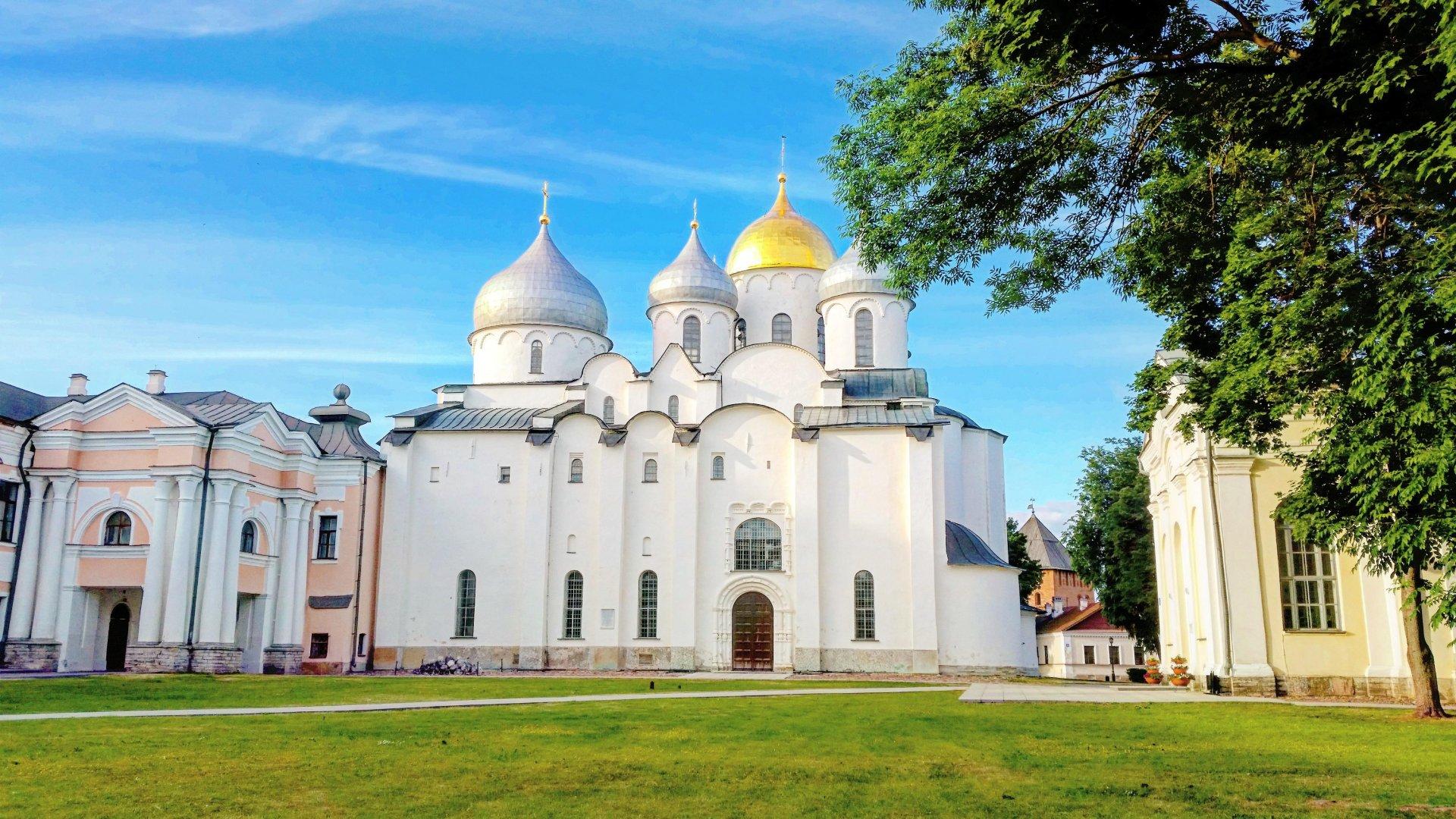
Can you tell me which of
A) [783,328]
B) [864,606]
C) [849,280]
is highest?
[849,280]

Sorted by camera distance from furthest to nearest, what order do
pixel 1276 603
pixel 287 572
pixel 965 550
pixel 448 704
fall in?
pixel 965 550, pixel 287 572, pixel 1276 603, pixel 448 704

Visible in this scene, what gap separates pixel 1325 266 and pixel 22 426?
108 feet

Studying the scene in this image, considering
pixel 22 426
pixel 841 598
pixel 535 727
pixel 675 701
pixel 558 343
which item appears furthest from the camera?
pixel 558 343

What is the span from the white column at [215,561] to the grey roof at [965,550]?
70.9 ft

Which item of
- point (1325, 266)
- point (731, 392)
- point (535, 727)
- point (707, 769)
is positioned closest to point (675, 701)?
point (535, 727)

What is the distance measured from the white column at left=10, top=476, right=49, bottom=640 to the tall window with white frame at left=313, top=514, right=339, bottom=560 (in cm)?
839

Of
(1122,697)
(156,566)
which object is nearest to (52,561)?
(156,566)

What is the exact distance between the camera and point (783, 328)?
46.3 metres

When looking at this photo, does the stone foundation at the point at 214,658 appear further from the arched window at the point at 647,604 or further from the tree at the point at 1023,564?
the tree at the point at 1023,564

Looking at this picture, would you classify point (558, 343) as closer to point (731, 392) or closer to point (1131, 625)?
point (731, 392)

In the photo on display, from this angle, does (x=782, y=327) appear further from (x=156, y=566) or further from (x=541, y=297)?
(x=156, y=566)

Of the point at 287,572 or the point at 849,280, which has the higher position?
the point at 849,280

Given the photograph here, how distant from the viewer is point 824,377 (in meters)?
39.7

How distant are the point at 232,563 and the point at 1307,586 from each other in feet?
91.6
